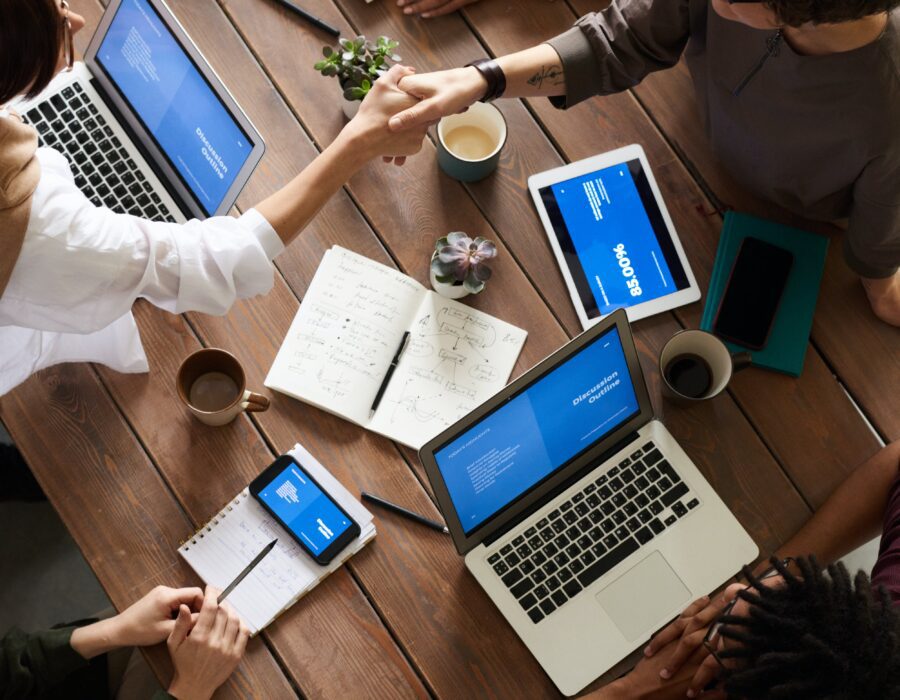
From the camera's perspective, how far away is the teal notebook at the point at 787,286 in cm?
138

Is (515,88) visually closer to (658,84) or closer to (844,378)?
(658,84)

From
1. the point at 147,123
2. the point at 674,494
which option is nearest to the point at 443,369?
the point at 674,494

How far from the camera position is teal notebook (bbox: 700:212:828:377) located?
1.38m

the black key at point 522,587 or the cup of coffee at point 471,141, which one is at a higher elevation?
the cup of coffee at point 471,141

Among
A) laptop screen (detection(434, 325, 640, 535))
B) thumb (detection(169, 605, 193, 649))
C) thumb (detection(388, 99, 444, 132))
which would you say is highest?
thumb (detection(388, 99, 444, 132))

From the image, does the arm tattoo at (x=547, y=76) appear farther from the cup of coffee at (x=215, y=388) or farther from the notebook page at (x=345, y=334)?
the cup of coffee at (x=215, y=388)

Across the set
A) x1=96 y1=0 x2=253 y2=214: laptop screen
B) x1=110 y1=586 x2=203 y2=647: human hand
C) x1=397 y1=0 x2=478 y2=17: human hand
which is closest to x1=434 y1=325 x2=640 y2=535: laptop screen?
x1=110 y1=586 x2=203 y2=647: human hand

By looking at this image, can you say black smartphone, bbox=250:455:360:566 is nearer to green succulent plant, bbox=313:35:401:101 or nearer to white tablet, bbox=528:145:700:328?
white tablet, bbox=528:145:700:328

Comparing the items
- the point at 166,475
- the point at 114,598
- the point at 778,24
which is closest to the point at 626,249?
the point at 778,24

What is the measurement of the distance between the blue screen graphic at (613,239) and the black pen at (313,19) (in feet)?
1.54

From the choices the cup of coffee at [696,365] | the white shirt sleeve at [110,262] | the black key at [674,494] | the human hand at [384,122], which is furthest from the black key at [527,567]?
the human hand at [384,122]

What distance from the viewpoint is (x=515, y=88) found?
138 cm

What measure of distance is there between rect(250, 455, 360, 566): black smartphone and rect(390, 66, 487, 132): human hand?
21.6 inches

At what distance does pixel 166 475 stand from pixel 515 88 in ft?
2.72
